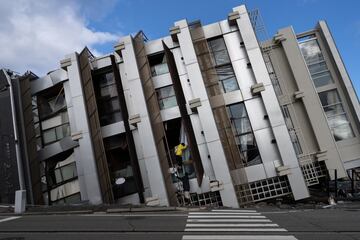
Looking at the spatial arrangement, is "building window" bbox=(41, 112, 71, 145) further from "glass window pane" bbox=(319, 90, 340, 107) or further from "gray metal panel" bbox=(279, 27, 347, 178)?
"glass window pane" bbox=(319, 90, 340, 107)

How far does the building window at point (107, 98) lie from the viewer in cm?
2156

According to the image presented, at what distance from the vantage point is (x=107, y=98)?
22.0 meters

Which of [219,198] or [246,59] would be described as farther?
[246,59]

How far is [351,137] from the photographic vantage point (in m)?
21.0

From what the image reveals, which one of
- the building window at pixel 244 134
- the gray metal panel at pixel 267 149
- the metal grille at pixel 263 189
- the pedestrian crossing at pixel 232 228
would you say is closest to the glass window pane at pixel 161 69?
the building window at pixel 244 134

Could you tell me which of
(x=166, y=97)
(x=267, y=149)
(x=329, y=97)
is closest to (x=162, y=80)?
(x=166, y=97)

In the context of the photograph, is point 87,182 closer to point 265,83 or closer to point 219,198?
point 219,198

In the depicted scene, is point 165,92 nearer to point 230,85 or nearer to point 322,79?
point 230,85

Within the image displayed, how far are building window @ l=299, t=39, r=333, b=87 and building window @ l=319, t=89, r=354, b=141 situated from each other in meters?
0.79

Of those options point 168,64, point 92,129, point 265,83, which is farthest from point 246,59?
point 92,129

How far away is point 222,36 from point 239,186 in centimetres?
850

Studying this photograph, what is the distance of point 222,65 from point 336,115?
7212mm

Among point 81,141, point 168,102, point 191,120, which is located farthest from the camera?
point 168,102

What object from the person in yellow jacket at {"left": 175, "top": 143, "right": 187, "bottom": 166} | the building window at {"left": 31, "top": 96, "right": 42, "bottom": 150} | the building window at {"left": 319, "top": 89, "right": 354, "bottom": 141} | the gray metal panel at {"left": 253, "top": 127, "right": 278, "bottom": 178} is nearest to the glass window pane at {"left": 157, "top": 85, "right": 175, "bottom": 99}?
the person in yellow jacket at {"left": 175, "top": 143, "right": 187, "bottom": 166}
